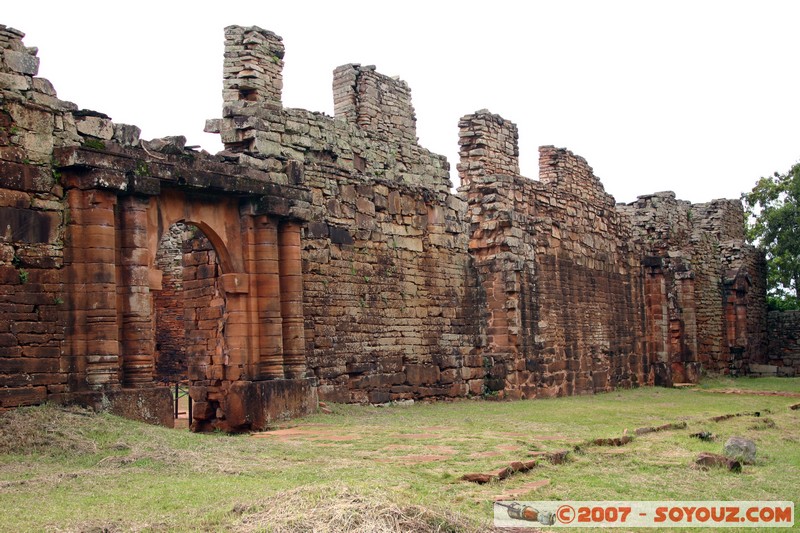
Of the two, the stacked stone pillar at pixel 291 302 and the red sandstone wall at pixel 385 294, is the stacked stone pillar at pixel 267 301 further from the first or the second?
the red sandstone wall at pixel 385 294

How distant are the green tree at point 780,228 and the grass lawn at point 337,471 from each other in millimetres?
31952

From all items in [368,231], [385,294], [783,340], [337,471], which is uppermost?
[368,231]

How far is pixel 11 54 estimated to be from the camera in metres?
12.1

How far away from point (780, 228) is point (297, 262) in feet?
116

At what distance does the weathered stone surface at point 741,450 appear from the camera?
35.5 feet

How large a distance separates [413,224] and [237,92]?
15.5 ft

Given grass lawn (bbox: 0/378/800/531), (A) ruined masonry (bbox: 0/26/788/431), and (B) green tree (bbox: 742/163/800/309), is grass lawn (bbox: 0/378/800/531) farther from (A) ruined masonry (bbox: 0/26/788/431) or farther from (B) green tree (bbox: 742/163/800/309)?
(B) green tree (bbox: 742/163/800/309)

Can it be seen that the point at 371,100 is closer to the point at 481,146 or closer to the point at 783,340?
the point at 481,146

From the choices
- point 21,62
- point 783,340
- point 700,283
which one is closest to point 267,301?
point 21,62

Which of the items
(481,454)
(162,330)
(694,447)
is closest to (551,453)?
(481,454)

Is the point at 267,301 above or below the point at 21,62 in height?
below

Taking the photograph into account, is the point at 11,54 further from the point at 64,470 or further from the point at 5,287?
the point at 64,470

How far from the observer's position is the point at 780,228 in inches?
1768

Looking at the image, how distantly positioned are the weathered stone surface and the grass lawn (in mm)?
143
